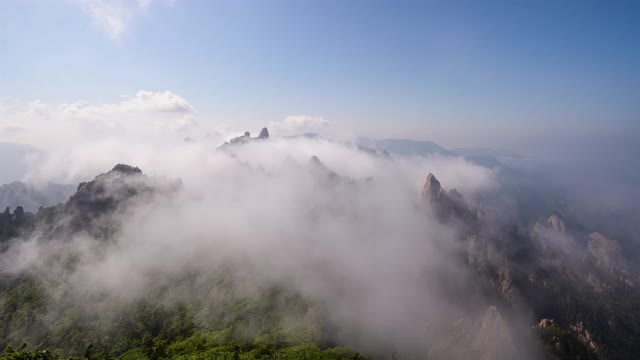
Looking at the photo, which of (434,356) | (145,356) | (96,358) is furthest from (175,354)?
(434,356)

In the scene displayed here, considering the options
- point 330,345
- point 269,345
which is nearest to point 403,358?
point 330,345

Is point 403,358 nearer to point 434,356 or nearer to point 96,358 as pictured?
point 434,356

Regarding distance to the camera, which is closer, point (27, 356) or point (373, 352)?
point (27, 356)

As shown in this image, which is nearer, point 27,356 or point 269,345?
point 27,356

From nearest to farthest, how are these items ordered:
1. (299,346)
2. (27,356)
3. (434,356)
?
(27,356) < (299,346) < (434,356)

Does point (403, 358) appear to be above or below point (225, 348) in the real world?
below

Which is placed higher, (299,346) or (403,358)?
(299,346)

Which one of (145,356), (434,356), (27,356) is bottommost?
(434,356)

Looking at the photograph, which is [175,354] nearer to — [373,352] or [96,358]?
[96,358]

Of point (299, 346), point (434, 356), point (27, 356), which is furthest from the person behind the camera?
point (434, 356)
